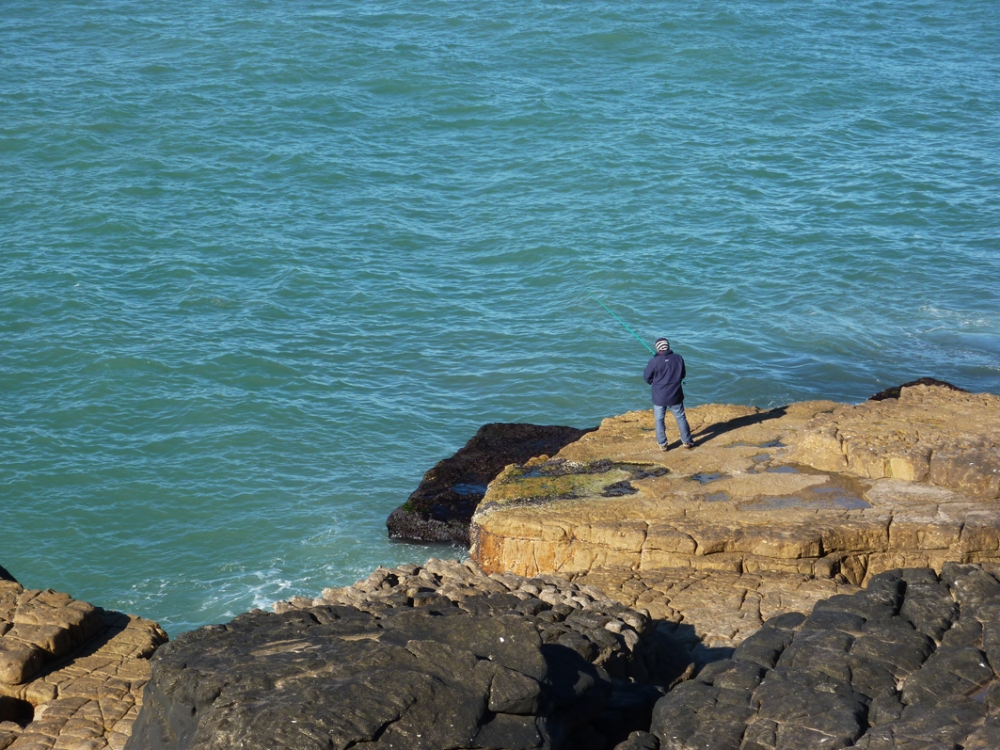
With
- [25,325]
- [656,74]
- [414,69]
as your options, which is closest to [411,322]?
[25,325]

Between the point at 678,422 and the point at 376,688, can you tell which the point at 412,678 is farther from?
the point at 678,422

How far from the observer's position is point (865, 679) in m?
9.18

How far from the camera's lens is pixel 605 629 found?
10.2 metres

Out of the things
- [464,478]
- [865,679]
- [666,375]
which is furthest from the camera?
[464,478]

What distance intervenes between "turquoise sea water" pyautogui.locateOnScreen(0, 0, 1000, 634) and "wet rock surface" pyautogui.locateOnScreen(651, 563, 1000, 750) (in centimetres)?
808

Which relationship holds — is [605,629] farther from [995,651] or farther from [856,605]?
[995,651]

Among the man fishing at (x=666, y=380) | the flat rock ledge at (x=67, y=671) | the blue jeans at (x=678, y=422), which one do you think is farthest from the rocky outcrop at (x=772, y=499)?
the flat rock ledge at (x=67, y=671)

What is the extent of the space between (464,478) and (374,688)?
9.95 metres

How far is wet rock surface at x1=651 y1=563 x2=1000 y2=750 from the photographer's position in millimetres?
8312

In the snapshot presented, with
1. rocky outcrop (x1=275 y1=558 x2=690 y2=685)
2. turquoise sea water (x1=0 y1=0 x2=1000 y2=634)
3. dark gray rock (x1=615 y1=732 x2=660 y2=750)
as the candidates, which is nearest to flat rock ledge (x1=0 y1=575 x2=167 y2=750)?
rocky outcrop (x1=275 y1=558 x2=690 y2=685)

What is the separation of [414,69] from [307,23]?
5.74m

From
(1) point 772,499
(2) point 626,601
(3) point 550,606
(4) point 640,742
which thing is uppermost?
(4) point 640,742

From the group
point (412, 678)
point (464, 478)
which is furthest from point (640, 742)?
point (464, 478)

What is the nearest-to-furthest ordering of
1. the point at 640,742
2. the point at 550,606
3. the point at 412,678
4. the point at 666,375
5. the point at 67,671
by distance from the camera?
the point at 412,678 → the point at 640,742 → the point at 67,671 → the point at 550,606 → the point at 666,375
